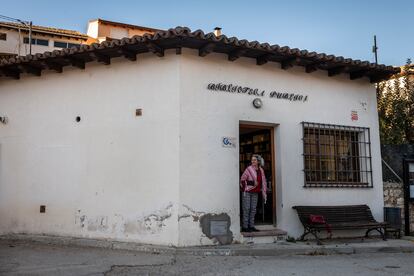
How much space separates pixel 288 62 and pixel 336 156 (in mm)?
2505

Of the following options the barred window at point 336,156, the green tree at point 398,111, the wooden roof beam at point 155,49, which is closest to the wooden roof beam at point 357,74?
the barred window at point 336,156

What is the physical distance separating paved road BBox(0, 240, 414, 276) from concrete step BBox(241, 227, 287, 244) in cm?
84

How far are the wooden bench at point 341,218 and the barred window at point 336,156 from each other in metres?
0.54

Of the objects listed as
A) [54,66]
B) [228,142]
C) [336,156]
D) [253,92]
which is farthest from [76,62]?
[336,156]

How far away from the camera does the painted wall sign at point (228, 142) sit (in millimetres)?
8398

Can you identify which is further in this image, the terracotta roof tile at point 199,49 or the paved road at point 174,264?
the terracotta roof tile at point 199,49

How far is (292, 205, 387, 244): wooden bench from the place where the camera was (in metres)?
8.66

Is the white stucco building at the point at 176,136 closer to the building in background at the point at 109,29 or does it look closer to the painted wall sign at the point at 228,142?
the painted wall sign at the point at 228,142

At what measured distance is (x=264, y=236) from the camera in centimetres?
843

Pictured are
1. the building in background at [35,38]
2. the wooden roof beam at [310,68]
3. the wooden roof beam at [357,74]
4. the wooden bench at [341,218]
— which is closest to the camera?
the wooden bench at [341,218]

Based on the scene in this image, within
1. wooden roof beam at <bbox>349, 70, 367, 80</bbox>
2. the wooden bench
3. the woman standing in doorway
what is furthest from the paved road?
wooden roof beam at <bbox>349, 70, 367, 80</bbox>

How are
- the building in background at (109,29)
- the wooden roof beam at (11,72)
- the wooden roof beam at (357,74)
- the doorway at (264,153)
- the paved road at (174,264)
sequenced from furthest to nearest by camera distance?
the building in background at (109,29) < the wooden roof beam at (357,74) < the wooden roof beam at (11,72) < the doorway at (264,153) < the paved road at (174,264)

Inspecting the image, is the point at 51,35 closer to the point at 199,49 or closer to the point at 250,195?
the point at 199,49

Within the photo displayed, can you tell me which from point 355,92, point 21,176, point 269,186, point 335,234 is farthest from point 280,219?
point 21,176
